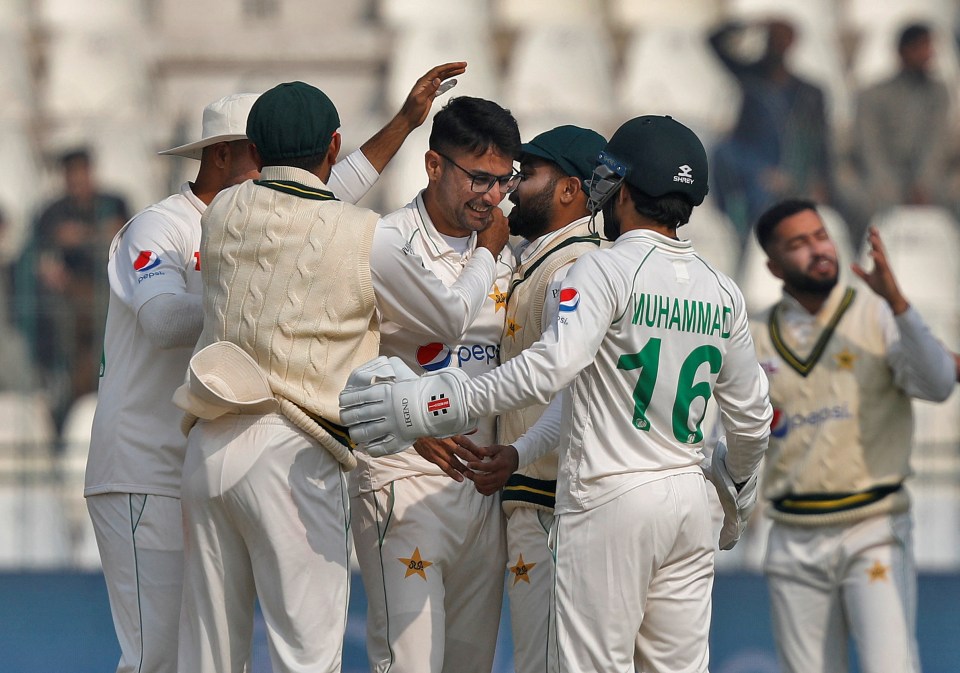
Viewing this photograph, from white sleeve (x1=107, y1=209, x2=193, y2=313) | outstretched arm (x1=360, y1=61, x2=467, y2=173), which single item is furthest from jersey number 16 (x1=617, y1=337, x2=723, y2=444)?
white sleeve (x1=107, y1=209, x2=193, y2=313)

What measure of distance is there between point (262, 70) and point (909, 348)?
774 centimetres

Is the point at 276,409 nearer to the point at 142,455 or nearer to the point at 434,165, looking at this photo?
the point at 142,455

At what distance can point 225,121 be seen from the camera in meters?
4.27

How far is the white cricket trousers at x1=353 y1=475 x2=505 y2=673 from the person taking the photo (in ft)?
13.8

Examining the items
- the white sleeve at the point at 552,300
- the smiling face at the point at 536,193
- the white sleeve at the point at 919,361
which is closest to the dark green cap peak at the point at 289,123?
the white sleeve at the point at 552,300

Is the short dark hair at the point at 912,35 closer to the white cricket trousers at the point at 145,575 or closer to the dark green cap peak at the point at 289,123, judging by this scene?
the dark green cap peak at the point at 289,123

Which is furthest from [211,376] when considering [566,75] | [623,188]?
[566,75]

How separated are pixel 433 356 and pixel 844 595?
2.16 meters

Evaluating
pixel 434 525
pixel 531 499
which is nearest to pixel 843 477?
pixel 531 499

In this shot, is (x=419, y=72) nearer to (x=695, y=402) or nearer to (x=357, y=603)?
(x=357, y=603)

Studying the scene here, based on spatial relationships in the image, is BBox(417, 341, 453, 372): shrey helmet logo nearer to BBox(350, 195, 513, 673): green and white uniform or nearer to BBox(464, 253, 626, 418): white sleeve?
BBox(350, 195, 513, 673): green and white uniform

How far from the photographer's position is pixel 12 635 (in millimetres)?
6543

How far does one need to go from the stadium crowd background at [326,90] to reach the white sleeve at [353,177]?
13.0ft

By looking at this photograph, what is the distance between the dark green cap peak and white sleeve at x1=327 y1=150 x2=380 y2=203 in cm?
64
